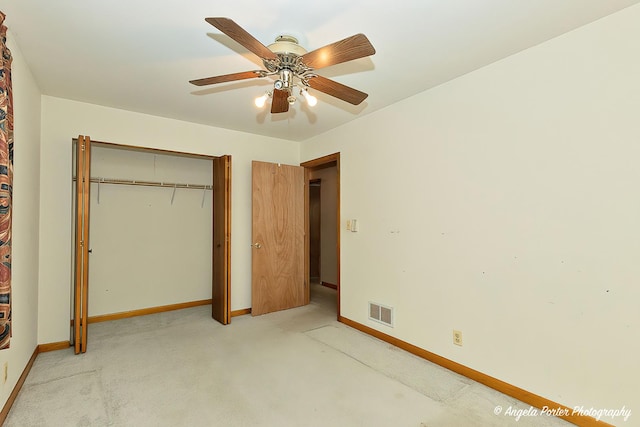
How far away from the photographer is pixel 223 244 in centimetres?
385

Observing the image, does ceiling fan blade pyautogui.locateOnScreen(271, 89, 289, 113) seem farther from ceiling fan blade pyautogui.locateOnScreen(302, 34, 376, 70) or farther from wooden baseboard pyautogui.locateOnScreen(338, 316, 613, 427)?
wooden baseboard pyautogui.locateOnScreen(338, 316, 613, 427)

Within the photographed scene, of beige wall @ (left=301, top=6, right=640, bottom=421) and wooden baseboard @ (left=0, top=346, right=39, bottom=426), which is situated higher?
beige wall @ (left=301, top=6, right=640, bottom=421)

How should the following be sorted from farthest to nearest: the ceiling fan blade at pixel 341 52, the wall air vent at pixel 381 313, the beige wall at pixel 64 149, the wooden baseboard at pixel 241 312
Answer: the wooden baseboard at pixel 241 312 → the wall air vent at pixel 381 313 → the beige wall at pixel 64 149 → the ceiling fan blade at pixel 341 52

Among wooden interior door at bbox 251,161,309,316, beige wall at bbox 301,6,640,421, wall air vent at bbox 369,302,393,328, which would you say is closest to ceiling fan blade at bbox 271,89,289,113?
beige wall at bbox 301,6,640,421

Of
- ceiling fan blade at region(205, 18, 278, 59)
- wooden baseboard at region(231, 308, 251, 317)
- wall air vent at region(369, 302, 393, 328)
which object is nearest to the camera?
ceiling fan blade at region(205, 18, 278, 59)

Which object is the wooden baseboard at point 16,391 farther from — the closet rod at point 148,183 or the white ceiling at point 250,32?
the white ceiling at point 250,32

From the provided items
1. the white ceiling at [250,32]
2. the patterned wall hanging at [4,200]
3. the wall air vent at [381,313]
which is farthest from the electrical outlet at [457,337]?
the patterned wall hanging at [4,200]

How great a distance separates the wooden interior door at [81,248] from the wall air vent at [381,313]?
9.10ft

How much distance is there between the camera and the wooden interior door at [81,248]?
291 cm

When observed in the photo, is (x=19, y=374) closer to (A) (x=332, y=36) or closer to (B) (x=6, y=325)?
(B) (x=6, y=325)

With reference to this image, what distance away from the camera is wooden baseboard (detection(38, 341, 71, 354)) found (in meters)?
2.98

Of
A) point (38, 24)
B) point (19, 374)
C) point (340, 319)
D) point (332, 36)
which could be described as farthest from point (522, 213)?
Answer: point (19, 374)

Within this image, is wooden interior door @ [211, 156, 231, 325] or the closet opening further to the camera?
the closet opening

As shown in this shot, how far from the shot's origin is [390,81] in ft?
8.84
